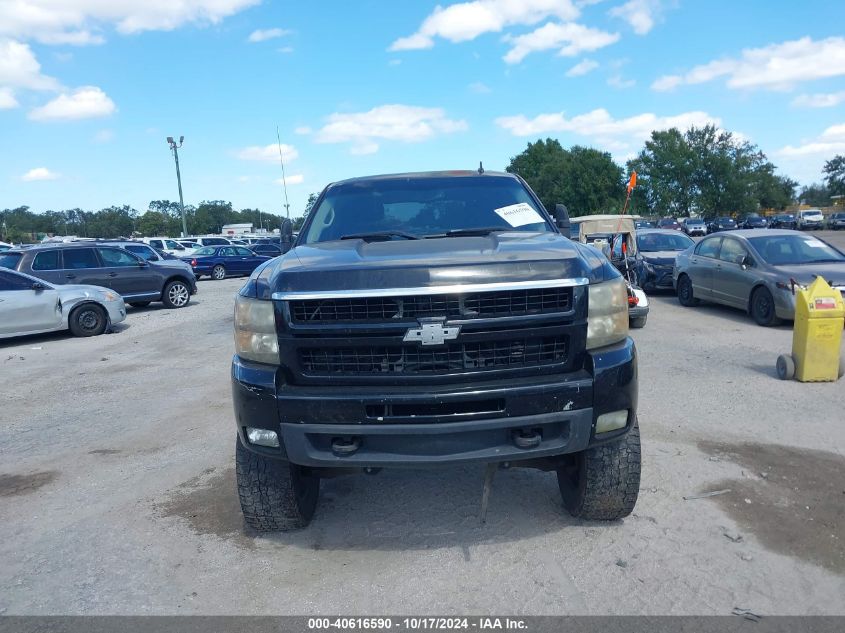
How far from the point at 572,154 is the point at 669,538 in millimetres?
73093

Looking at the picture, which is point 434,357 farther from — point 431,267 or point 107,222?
point 107,222

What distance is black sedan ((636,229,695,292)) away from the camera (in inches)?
572

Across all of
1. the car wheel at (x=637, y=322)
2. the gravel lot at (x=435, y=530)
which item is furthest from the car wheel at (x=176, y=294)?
the car wheel at (x=637, y=322)

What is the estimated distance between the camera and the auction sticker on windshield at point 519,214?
443 centimetres

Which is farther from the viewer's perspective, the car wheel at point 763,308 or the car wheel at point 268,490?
the car wheel at point 763,308

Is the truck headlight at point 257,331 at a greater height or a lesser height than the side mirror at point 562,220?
lesser

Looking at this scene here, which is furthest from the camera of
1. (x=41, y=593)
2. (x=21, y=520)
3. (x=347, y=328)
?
(x=21, y=520)

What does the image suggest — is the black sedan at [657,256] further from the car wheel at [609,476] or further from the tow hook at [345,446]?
the tow hook at [345,446]

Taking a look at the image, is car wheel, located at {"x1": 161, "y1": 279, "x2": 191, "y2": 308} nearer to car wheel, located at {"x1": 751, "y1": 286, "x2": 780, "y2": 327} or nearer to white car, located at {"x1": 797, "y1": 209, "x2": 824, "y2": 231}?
car wheel, located at {"x1": 751, "y1": 286, "x2": 780, "y2": 327}

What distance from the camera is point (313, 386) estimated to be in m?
3.16

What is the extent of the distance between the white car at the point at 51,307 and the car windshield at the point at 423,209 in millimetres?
8915

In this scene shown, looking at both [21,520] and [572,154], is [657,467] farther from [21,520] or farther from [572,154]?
[572,154]

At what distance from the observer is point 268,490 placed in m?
3.58

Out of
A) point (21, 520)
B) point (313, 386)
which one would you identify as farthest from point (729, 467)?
point (21, 520)
